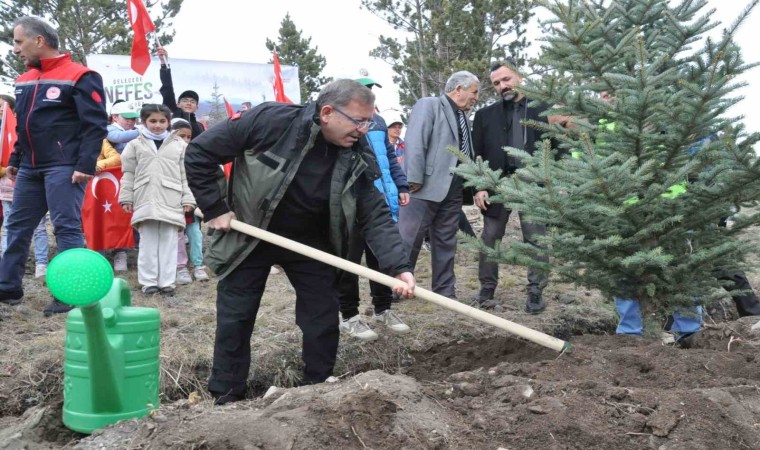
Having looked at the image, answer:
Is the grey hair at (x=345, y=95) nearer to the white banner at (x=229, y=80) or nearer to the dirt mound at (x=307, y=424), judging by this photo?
the dirt mound at (x=307, y=424)

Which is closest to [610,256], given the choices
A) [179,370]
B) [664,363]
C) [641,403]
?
[664,363]

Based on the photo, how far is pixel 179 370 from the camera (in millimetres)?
4449

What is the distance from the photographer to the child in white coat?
6652 millimetres

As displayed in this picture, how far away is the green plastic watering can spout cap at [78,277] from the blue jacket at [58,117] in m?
3.15

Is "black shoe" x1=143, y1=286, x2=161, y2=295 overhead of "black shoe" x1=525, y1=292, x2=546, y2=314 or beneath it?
overhead

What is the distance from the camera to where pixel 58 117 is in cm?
550

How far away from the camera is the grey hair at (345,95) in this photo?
361cm

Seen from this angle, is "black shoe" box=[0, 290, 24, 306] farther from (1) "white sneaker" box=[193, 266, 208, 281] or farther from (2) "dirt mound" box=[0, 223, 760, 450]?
(1) "white sneaker" box=[193, 266, 208, 281]

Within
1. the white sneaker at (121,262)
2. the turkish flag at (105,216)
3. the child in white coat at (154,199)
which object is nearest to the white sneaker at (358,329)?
the child in white coat at (154,199)

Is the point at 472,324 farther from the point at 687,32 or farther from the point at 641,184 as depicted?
the point at 687,32

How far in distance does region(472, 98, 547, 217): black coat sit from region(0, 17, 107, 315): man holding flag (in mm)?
3217

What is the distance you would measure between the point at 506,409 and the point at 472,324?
2833 mm

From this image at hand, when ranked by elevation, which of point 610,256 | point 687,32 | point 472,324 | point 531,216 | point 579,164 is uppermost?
point 687,32

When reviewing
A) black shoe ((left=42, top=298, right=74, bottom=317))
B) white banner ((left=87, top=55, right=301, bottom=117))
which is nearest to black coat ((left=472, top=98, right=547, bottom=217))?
black shoe ((left=42, top=298, right=74, bottom=317))
